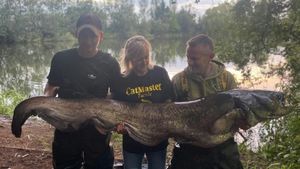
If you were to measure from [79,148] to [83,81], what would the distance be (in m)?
0.65

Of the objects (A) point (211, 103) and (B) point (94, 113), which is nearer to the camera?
(A) point (211, 103)

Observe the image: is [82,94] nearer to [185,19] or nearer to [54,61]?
[54,61]

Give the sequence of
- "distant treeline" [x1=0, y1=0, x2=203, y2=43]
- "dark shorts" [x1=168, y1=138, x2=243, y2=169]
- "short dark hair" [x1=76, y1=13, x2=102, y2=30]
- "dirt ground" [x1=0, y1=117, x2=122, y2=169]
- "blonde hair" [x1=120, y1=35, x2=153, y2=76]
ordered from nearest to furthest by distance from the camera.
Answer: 1. "dark shorts" [x1=168, y1=138, x2=243, y2=169]
2. "blonde hair" [x1=120, y1=35, x2=153, y2=76]
3. "short dark hair" [x1=76, y1=13, x2=102, y2=30]
4. "dirt ground" [x1=0, y1=117, x2=122, y2=169]
5. "distant treeline" [x1=0, y1=0, x2=203, y2=43]

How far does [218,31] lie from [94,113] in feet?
13.0

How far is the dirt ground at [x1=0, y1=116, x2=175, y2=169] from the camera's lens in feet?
19.9

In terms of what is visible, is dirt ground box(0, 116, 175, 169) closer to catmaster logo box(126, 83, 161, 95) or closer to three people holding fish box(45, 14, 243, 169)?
three people holding fish box(45, 14, 243, 169)

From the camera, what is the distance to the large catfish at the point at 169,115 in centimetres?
372

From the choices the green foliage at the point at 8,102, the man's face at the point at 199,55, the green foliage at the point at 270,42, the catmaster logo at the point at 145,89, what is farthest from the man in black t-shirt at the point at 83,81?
the green foliage at the point at 8,102

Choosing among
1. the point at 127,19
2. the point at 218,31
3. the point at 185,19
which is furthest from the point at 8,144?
the point at 127,19

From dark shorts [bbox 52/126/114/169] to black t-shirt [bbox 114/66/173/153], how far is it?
0.94ft

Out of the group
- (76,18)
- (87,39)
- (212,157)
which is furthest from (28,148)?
(76,18)

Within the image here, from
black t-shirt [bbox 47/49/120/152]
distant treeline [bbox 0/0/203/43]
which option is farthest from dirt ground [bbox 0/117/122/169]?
distant treeline [bbox 0/0/203/43]

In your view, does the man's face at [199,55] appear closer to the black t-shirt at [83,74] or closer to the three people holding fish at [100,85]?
the three people holding fish at [100,85]

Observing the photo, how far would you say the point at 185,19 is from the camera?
312 feet
